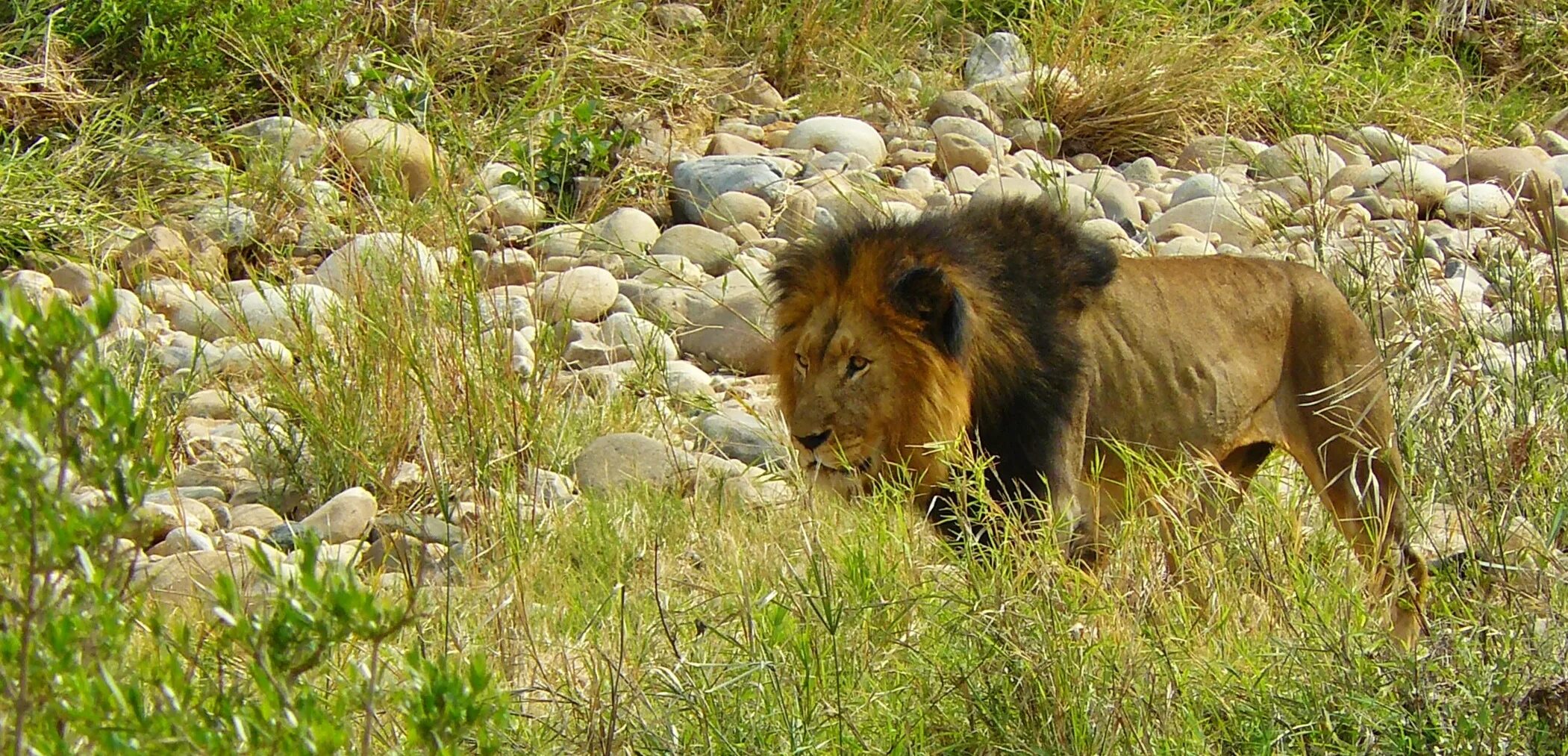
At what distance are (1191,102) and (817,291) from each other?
5004 millimetres

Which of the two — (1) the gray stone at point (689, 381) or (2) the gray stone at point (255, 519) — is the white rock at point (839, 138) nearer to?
(1) the gray stone at point (689, 381)

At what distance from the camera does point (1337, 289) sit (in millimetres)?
4969

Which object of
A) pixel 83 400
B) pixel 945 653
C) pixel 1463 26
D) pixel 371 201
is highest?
pixel 83 400

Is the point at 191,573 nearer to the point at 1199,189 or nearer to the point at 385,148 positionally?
the point at 385,148

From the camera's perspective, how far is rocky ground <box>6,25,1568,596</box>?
4.77 meters

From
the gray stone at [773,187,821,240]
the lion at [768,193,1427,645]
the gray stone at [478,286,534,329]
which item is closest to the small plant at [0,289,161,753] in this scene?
the lion at [768,193,1427,645]

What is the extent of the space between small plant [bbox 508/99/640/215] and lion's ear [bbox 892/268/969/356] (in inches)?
134

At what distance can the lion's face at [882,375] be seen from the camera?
4.12 metres

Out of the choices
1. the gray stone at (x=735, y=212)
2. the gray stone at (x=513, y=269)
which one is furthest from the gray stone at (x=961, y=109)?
the gray stone at (x=513, y=269)

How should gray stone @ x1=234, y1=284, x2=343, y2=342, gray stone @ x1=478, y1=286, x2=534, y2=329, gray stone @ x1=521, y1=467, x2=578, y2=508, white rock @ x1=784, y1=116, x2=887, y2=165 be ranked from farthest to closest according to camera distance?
1. white rock @ x1=784, y1=116, x2=887, y2=165
2. gray stone @ x1=478, y1=286, x2=534, y2=329
3. gray stone @ x1=234, y1=284, x2=343, y2=342
4. gray stone @ x1=521, y1=467, x2=578, y2=508

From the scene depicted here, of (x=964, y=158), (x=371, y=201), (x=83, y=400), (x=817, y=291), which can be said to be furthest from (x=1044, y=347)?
(x=964, y=158)

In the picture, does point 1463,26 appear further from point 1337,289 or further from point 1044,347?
point 1044,347

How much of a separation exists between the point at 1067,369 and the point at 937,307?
15.8 inches

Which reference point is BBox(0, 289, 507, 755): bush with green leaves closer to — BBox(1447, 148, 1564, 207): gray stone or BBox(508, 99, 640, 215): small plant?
BBox(508, 99, 640, 215): small plant
